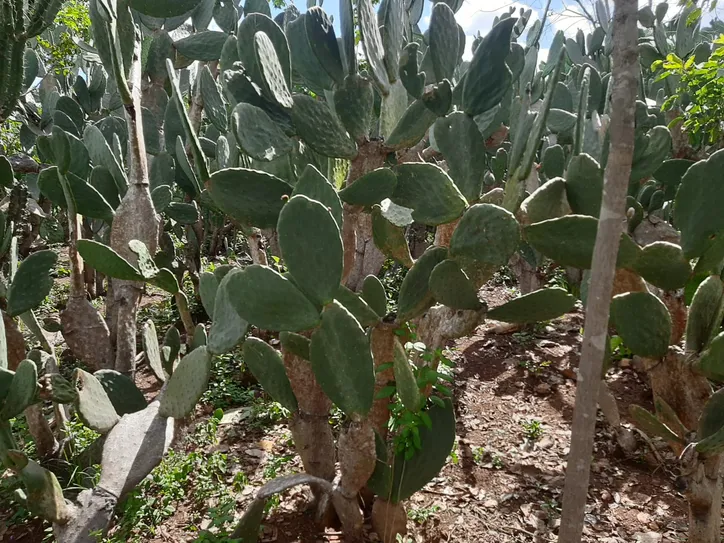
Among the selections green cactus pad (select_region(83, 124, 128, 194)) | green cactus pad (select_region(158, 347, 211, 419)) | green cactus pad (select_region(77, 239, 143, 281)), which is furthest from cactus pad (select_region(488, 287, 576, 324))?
green cactus pad (select_region(83, 124, 128, 194))

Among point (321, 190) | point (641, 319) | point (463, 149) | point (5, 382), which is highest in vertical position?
point (463, 149)

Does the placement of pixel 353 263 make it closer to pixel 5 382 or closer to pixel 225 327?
pixel 225 327

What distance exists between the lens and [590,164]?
133cm

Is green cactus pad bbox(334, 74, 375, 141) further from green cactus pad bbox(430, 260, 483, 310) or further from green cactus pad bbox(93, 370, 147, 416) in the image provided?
green cactus pad bbox(93, 370, 147, 416)

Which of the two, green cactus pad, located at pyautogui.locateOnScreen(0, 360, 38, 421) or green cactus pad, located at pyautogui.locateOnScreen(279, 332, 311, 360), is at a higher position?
green cactus pad, located at pyautogui.locateOnScreen(279, 332, 311, 360)

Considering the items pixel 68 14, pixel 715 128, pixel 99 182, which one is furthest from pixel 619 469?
pixel 68 14

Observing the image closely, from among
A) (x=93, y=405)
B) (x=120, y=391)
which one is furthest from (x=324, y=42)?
(x=120, y=391)

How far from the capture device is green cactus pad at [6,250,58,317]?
74.9 inches

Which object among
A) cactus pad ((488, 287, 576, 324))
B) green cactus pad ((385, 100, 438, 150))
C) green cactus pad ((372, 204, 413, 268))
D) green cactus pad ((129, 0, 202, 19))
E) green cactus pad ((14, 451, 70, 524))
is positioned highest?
green cactus pad ((129, 0, 202, 19))

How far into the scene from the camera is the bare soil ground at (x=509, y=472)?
1755 mm

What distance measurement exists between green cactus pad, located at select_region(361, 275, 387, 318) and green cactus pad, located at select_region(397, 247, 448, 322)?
0.39 ft

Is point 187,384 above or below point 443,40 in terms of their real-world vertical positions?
below

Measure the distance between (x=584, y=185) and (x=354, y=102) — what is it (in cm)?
69

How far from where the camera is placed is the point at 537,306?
4.64 feet
